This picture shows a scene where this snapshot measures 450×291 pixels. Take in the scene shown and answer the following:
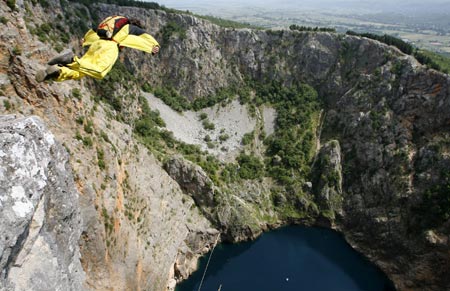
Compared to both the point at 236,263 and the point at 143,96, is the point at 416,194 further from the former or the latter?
the point at 143,96

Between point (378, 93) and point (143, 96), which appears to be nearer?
point (378, 93)

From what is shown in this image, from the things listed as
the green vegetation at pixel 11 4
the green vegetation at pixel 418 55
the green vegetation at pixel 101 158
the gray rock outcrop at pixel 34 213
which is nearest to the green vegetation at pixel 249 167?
the green vegetation at pixel 101 158

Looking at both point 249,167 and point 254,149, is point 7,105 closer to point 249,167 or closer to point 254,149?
point 249,167

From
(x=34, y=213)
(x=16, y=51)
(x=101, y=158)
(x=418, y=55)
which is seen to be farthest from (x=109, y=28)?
(x=418, y=55)

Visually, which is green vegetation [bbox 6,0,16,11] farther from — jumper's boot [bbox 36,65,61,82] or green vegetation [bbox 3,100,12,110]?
jumper's boot [bbox 36,65,61,82]

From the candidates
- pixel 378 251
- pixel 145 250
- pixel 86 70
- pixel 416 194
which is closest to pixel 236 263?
pixel 145 250

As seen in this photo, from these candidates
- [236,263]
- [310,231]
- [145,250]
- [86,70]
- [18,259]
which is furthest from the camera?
[310,231]

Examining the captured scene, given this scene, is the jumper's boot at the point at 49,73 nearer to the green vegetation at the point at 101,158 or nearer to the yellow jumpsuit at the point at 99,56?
the yellow jumpsuit at the point at 99,56
